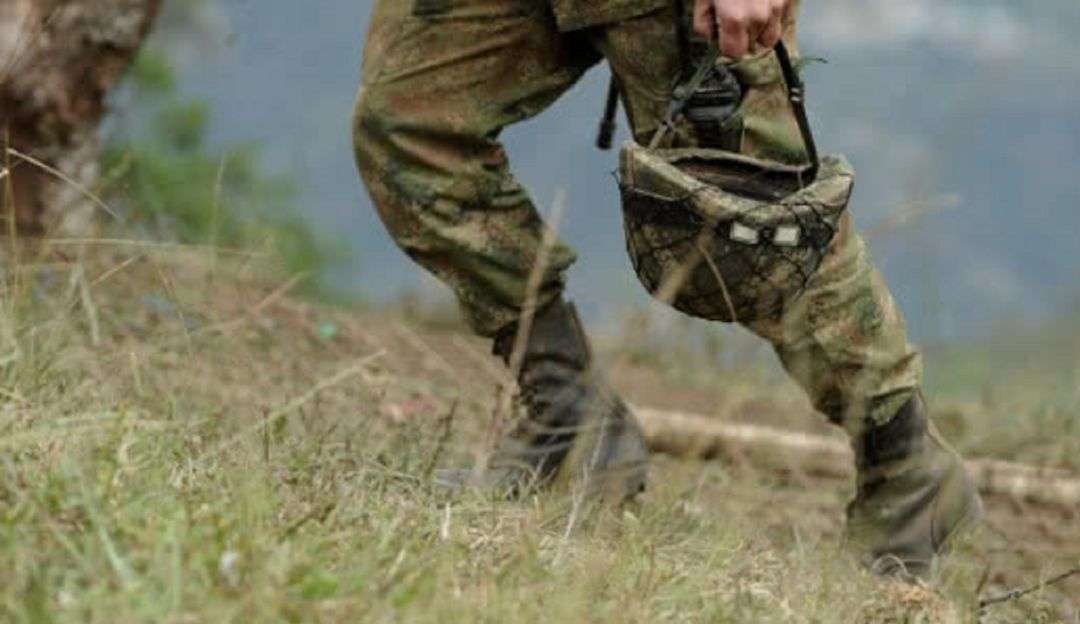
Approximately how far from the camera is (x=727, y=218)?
306cm

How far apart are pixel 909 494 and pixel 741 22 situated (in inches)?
46.5

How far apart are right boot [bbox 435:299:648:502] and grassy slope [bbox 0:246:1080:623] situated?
10cm

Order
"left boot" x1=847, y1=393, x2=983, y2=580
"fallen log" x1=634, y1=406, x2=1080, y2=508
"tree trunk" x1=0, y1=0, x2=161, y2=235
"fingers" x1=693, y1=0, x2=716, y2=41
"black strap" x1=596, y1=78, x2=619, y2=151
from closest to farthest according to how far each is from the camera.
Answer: "fingers" x1=693, y1=0, x2=716, y2=41 → "black strap" x1=596, y1=78, x2=619, y2=151 → "left boot" x1=847, y1=393, x2=983, y2=580 → "fallen log" x1=634, y1=406, x2=1080, y2=508 → "tree trunk" x1=0, y1=0, x2=161, y2=235

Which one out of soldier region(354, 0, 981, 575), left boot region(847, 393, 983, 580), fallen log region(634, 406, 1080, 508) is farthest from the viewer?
fallen log region(634, 406, 1080, 508)

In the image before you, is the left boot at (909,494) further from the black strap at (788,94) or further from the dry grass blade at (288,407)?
the dry grass blade at (288,407)

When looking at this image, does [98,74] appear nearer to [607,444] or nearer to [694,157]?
[607,444]

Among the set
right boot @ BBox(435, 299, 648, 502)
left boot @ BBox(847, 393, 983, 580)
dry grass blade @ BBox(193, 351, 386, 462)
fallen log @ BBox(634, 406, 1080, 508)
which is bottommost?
fallen log @ BBox(634, 406, 1080, 508)

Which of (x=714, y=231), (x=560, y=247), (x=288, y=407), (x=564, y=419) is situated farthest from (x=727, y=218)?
Result: (x=564, y=419)

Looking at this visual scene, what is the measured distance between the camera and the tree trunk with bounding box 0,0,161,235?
6.26 meters

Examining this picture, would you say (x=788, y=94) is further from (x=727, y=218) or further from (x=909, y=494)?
(x=909, y=494)

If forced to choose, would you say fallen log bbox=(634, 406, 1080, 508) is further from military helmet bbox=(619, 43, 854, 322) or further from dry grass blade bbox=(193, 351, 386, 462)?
dry grass blade bbox=(193, 351, 386, 462)

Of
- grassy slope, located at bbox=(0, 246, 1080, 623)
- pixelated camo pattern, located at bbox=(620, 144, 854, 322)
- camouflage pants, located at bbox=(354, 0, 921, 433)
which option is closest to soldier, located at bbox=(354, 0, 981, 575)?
camouflage pants, located at bbox=(354, 0, 921, 433)

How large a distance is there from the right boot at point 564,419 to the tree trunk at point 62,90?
8.46 feet

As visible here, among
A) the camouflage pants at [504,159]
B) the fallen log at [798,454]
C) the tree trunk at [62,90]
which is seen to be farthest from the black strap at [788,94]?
the tree trunk at [62,90]
